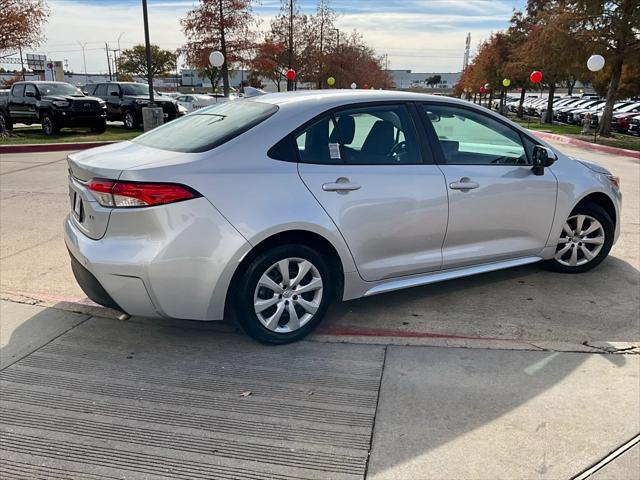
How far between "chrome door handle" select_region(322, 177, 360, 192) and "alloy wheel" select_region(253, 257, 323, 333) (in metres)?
0.49

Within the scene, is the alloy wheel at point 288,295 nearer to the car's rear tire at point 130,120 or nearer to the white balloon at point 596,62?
the car's rear tire at point 130,120

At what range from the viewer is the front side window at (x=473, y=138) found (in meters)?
4.23

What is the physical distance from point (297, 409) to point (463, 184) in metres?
2.08

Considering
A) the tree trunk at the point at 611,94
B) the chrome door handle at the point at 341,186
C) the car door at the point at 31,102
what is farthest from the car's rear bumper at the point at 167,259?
the tree trunk at the point at 611,94

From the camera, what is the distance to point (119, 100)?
821 inches

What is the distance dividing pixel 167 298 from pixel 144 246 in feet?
1.12

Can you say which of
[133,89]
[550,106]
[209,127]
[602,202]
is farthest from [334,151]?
[550,106]

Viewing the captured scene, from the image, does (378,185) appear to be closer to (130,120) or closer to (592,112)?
(130,120)

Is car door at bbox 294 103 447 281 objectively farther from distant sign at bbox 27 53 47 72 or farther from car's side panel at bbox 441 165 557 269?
distant sign at bbox 27 53 47 72

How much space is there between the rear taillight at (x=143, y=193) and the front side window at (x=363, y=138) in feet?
2.75

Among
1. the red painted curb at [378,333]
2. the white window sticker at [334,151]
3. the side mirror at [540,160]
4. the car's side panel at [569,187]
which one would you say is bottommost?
the red painted curb at [378,333]

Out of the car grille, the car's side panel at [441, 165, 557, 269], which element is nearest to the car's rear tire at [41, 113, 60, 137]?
the car grille

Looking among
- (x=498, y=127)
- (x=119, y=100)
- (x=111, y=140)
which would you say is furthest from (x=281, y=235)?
(x=119, y=100)

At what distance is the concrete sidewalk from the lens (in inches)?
102
